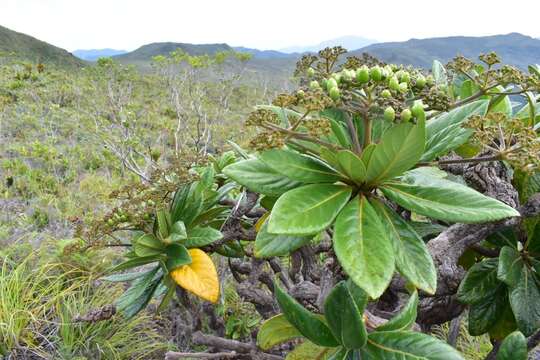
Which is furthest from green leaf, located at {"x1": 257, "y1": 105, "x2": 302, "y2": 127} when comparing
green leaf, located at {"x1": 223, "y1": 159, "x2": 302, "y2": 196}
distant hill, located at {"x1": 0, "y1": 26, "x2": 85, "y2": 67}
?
distant hill, located at {"x1": 0, "y1": 26, "x2": 85, "y2": 67}

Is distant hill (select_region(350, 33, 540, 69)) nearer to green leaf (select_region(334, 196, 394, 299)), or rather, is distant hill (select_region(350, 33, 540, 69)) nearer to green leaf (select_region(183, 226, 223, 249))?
green leaf (select_region(183, 226, 223, 249))

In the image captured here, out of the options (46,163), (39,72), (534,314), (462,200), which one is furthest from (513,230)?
(39,72)

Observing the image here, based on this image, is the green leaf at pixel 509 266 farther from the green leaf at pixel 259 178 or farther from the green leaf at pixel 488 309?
the green leaf at pixel 259 178

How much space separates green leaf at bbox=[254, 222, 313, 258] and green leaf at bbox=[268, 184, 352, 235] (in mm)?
79

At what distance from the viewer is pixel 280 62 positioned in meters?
68.3

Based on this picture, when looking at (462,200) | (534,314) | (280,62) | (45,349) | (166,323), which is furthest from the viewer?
(280,62)

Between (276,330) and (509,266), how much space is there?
0.61m

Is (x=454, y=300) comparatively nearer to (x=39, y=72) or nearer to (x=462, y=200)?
(x=462, y=200)

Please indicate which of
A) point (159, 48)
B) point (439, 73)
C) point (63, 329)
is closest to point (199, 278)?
point (439, 73)

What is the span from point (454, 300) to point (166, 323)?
2.28 metres

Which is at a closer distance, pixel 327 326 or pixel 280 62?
pixel 327 326

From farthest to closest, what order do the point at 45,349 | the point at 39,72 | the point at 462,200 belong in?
the point at 39,72
the point at 45,349
the point at 462,200

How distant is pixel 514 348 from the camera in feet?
3.19

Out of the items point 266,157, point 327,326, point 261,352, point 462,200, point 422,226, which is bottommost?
point 261,352
